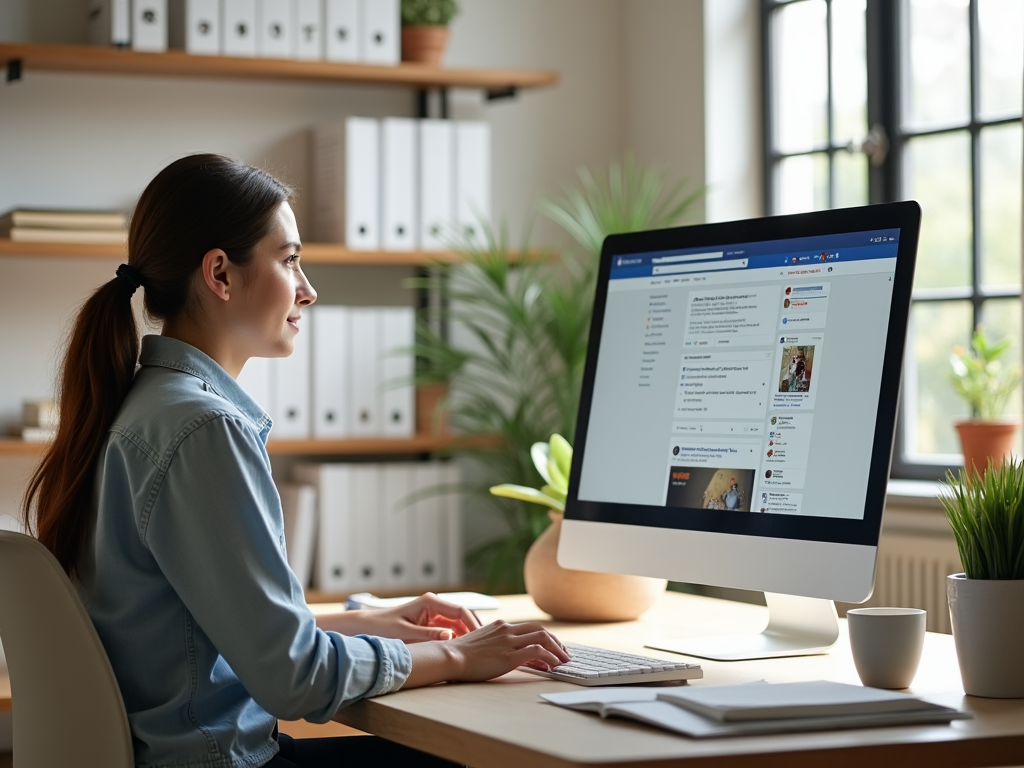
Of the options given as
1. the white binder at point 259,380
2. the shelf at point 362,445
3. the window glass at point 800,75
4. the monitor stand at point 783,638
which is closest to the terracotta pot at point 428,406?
the shelf at point 362,445

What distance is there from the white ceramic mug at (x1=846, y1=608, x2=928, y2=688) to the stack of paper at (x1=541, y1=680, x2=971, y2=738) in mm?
138

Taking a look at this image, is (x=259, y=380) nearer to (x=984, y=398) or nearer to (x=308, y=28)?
(x=308, y=28)

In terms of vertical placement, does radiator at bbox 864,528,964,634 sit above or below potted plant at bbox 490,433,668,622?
below

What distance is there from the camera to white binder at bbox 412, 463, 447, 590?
354 cm

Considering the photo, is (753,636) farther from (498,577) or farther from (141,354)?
(498,577)

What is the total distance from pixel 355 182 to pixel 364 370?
465 millimetres

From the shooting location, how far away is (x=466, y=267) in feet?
12.1

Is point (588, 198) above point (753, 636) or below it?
above

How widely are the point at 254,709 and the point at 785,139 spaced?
2.74 metres

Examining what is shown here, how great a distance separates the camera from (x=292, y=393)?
11.2ft

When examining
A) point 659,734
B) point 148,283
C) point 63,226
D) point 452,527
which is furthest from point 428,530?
point 659,734

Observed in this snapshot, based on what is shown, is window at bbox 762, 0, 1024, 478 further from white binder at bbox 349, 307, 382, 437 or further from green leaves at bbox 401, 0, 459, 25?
white binder at bbox 349, 307, 382, 437

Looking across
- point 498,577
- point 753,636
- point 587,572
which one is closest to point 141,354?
point 587,572

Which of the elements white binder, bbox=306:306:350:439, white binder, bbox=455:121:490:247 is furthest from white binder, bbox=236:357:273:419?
white binder, bbox=455:121:490:247
